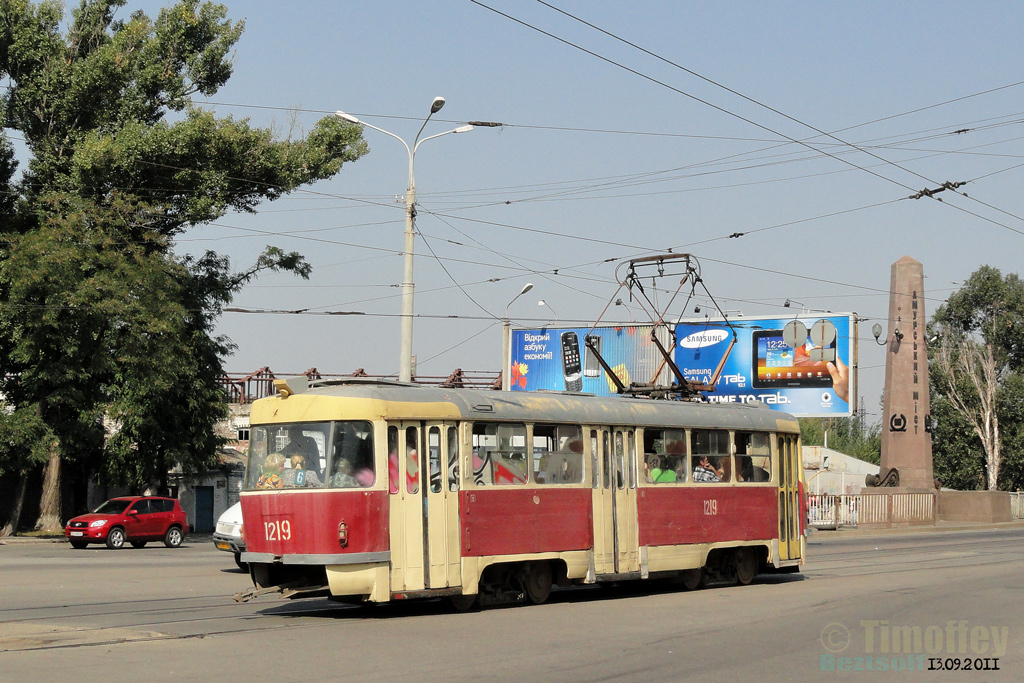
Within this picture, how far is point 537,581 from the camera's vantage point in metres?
14.7

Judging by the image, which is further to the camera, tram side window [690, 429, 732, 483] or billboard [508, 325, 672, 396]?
billboard [508, 325, 672, 396]

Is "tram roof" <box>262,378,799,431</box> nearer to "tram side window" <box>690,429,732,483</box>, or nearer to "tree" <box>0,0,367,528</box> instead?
"tram side window" <box>690,429,732,483</box>

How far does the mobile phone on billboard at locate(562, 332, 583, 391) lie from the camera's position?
52594 mm

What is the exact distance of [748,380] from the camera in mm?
48719

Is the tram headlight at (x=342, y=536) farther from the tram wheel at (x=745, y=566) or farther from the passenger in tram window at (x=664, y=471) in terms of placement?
the tram wheel at (x=745, y=566)

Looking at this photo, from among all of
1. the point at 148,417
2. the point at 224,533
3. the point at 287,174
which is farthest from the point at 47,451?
the point at 224,533

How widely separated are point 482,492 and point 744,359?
36.6m

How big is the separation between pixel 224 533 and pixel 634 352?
34.0m

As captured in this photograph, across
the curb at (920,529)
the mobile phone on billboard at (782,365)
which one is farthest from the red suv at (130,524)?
the mobile phone on billboard at (782,365)

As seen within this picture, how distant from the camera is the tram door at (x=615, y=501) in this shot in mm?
15297

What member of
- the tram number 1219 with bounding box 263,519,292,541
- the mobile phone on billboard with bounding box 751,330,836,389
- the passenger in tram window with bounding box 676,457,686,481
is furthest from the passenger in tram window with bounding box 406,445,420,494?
the mobile phone on billboard with bounding box 751,330,836,389

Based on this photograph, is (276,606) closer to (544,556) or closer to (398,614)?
(398,614)

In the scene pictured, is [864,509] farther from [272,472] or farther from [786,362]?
[272,472]

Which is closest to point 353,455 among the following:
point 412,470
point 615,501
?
point 412,470
